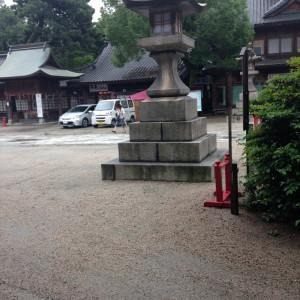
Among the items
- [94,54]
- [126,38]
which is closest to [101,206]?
[126,38]

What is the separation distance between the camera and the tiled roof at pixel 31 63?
27.2 m

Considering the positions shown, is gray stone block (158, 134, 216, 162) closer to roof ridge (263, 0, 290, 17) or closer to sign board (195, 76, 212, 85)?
sign board (195, 76, 212, 85)

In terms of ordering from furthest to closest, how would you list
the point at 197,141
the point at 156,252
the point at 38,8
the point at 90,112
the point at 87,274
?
the point at 38,8 < the point at 90,112 < the point at 197,141 < the point at 156,252 < the point at 87,274

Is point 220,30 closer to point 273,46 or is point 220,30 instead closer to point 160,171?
point 273,46

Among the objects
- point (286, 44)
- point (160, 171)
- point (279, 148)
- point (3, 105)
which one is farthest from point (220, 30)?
point (3, 105)

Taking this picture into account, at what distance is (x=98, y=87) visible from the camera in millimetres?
28844

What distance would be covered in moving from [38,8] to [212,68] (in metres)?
19.1

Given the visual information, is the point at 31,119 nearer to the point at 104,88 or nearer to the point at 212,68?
the point at 104,88

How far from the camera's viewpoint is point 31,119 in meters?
29.6

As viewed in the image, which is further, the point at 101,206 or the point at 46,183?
the point at 46,183

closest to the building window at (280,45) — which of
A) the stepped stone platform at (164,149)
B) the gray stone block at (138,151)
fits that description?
the stepped stone platform at (164,149)

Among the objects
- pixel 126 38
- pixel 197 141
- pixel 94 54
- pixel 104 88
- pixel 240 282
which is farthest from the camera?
pixel 94 54

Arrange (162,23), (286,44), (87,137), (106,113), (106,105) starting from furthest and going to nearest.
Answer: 1. (286,44)
2. (106,105)
3. (106,113)
4. (87,137)
5. (162,23)

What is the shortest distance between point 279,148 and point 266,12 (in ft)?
77.0
